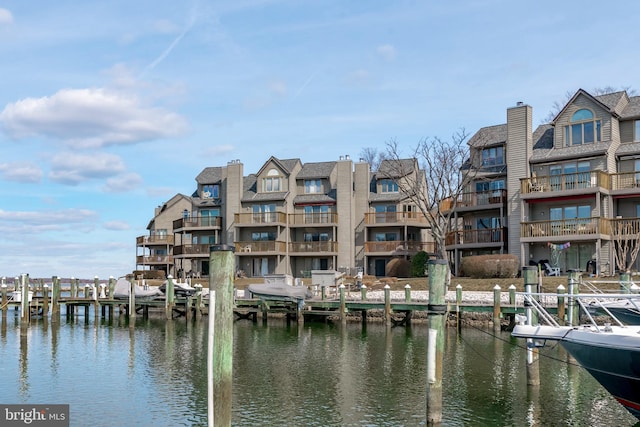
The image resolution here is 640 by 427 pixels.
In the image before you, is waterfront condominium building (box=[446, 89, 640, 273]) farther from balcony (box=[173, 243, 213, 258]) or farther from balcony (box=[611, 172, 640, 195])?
balcony (box=[173, 243, 213, 258])

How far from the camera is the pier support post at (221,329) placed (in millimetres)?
10578

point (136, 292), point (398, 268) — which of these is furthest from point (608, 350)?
point (398, 268)

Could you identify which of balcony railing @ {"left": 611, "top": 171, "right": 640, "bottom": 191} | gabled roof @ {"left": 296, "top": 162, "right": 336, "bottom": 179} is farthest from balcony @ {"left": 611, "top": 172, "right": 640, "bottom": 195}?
gabled roof @ {"left": 296, "top": 162, "right": 336, "bottom": 179}

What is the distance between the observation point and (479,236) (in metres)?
47.0

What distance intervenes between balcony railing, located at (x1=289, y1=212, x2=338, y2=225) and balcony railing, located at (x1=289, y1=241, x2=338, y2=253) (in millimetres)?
1907

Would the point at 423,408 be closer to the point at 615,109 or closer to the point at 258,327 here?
the point at 258,327

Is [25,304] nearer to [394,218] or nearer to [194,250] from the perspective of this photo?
[194,250]

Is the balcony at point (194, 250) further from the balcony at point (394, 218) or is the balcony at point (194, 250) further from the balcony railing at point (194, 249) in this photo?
the balcony at point (394, 218)

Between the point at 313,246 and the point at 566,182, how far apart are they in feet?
82.3

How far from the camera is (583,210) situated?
138 ft

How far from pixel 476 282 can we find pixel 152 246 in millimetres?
44107

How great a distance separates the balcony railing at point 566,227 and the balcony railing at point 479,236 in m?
3.12

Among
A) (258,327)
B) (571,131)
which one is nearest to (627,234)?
(571,131)

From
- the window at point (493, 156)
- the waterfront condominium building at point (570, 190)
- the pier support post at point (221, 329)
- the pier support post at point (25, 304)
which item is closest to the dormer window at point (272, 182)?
the window at point (493, 156)
